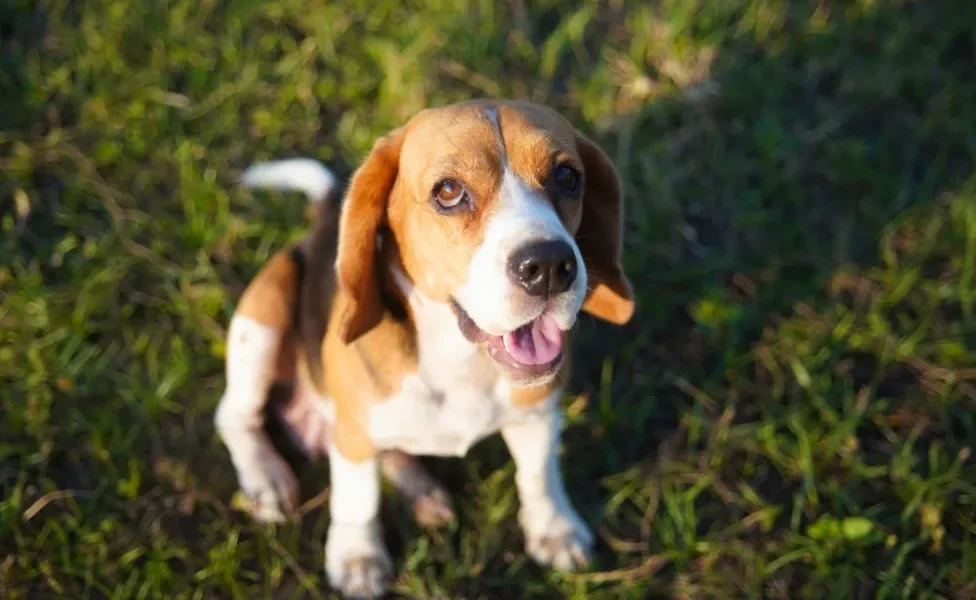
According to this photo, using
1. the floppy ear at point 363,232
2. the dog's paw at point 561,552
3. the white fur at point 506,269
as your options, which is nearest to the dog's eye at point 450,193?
the white fur at point 506,269

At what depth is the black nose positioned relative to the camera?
280 cm

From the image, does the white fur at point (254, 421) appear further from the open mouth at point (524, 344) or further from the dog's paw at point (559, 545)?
the open mouth at point (524, 344)

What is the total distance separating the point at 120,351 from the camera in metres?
4.68

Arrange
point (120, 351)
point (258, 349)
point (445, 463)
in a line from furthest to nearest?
point (120, 351) → point (445, 463) → point (258, 349)

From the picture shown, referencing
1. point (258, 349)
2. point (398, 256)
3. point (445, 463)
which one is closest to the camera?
point (398, 256)

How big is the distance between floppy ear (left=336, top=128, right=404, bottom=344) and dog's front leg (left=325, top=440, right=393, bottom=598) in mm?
767

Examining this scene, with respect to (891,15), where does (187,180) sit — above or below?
below

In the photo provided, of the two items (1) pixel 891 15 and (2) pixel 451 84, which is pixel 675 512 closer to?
(2) pixel 451 84

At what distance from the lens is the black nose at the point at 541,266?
2797 mm

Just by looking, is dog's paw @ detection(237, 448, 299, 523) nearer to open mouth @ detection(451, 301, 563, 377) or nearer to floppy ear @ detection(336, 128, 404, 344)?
floppy ear @ detection(336, 128, 404, 344)

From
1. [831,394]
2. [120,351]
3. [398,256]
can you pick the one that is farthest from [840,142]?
[120,351]

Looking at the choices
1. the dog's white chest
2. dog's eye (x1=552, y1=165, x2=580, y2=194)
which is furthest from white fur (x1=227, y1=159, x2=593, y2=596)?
dog's eye (x1=552, y1=165, x2=580, y2=194)

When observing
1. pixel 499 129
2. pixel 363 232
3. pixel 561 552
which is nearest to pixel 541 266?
pixel 499 129

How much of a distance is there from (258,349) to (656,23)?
3505mm
